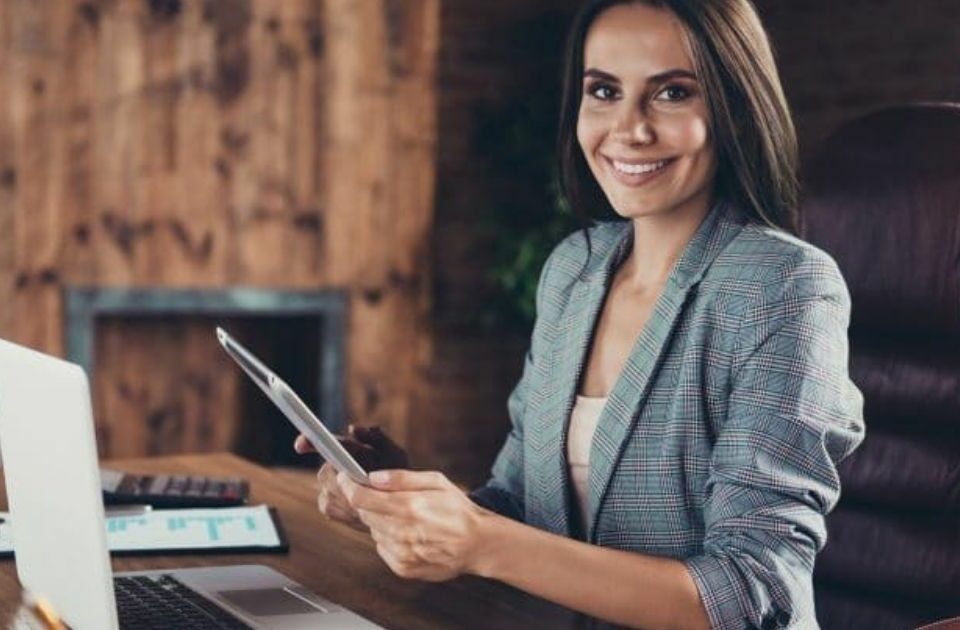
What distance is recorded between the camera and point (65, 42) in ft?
13.5

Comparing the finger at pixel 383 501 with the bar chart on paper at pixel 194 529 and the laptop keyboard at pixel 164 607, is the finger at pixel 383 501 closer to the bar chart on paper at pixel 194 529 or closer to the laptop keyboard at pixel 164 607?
the laptop keyboard at pixel 164 607

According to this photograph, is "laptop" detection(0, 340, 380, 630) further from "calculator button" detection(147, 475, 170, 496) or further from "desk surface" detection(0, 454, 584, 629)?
"calculator button" detection(147, 475, 170, 496)

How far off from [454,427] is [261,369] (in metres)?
3.55

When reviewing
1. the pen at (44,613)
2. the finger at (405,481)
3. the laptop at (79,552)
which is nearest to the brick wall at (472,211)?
the laptop at (79,552)

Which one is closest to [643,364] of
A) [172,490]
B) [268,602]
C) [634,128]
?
[634,128]

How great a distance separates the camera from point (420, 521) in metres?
1.30

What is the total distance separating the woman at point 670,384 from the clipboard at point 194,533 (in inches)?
5.1

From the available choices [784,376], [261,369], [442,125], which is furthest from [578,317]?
[442,125]

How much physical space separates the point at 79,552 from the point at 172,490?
2.36ft

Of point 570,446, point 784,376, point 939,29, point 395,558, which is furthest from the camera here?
point 939,29

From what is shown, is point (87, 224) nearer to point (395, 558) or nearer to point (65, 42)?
point (65, 42)

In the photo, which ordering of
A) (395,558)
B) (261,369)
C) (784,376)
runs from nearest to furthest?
1. (261,369)
2. (395,558)
3. (784,376)

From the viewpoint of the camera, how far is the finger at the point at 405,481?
1292 mm

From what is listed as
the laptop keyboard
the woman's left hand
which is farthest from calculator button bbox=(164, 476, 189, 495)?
the woman's left hand
